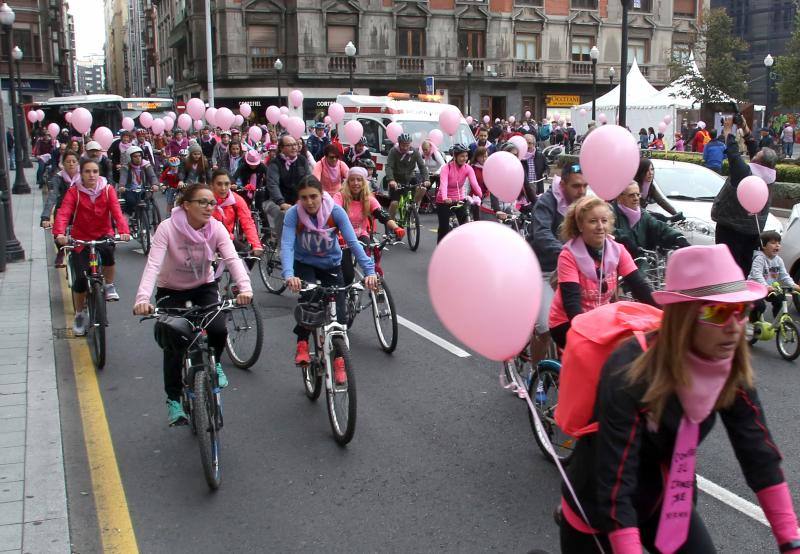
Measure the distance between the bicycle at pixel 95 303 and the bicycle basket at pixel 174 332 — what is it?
2.29m

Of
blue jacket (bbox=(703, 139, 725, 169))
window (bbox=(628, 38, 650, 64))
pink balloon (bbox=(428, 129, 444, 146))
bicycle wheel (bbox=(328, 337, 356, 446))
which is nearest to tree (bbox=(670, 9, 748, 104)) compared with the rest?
blue jacket (bbox=(703, 139, 725, 169))

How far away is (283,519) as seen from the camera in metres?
4.61

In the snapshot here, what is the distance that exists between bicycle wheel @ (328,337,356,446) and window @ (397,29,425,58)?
46888 millimetres

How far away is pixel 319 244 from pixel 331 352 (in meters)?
1.06

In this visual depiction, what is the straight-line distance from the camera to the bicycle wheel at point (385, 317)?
7910 millimetres

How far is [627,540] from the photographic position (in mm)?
2244

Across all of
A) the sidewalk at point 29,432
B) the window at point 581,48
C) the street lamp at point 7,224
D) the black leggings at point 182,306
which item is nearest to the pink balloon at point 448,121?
the street lamp at point 7,224

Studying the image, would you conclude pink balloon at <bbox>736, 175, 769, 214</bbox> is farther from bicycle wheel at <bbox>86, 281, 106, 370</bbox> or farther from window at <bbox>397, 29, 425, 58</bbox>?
window at <bbox>397, 29, 425, 58</bbox>

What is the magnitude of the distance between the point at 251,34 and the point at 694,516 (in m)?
49.3

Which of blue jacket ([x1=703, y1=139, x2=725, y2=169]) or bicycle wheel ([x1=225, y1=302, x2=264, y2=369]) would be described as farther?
blue jacket ([x1=703, y1=139, x2=725, y2=169])

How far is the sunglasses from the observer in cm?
220

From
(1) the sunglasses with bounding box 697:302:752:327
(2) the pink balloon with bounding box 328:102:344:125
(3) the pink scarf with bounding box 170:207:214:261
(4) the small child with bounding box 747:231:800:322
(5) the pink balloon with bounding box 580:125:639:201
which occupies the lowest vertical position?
(4) the small child with bounding box 747:231:800:322

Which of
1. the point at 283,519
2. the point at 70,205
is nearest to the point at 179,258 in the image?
the point at 283,519

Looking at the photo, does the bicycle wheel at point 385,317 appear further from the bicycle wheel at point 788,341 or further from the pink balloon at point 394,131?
the pink balloon at point 394,131
